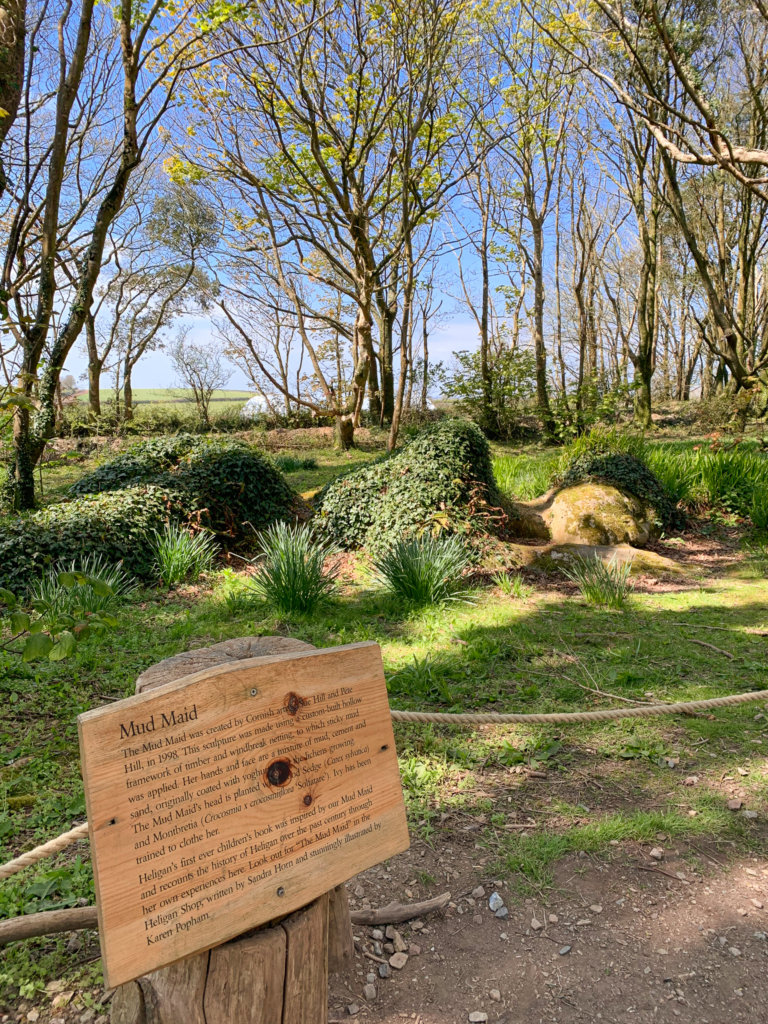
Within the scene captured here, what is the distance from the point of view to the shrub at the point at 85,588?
436 centimetres

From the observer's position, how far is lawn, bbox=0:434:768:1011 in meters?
2.35

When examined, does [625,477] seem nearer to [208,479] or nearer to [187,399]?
[208,479]

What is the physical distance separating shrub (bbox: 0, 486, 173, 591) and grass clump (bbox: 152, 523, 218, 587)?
118 millimetres

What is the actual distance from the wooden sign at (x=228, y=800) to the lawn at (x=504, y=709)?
2.98 feet

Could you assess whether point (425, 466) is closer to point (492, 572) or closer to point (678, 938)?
point (492, 572)

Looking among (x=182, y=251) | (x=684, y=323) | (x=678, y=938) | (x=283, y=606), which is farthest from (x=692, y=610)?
(x=684, y=323)

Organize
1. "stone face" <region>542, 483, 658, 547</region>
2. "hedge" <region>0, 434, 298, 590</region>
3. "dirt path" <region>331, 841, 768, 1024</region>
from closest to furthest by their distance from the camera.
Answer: "dirt path" <region>331, 841, 768, 1024</region> < "hedge" <region>0, 434, 298, 590</region> < "stone face" <region>542, 483, 658, 547</region>

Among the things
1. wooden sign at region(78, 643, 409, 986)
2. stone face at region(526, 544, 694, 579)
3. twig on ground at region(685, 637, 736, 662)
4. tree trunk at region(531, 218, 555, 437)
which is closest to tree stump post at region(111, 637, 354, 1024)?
wooden sign at region(78, 643, 409, 986)

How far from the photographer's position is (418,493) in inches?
245

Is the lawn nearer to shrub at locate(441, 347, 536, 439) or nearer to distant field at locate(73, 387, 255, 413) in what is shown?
shrub at locate(441, 347, 536, 439)

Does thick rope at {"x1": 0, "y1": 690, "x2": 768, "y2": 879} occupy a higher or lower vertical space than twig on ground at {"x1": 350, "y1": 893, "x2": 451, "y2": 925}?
higher

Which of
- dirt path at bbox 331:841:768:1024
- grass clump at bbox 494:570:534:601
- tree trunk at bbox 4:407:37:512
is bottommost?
dirt path at bbox 331:841:768:1024

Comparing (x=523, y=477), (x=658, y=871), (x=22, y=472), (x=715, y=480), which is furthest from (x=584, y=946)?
(x=22, y=472)

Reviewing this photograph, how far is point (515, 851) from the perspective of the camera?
2340 mm
